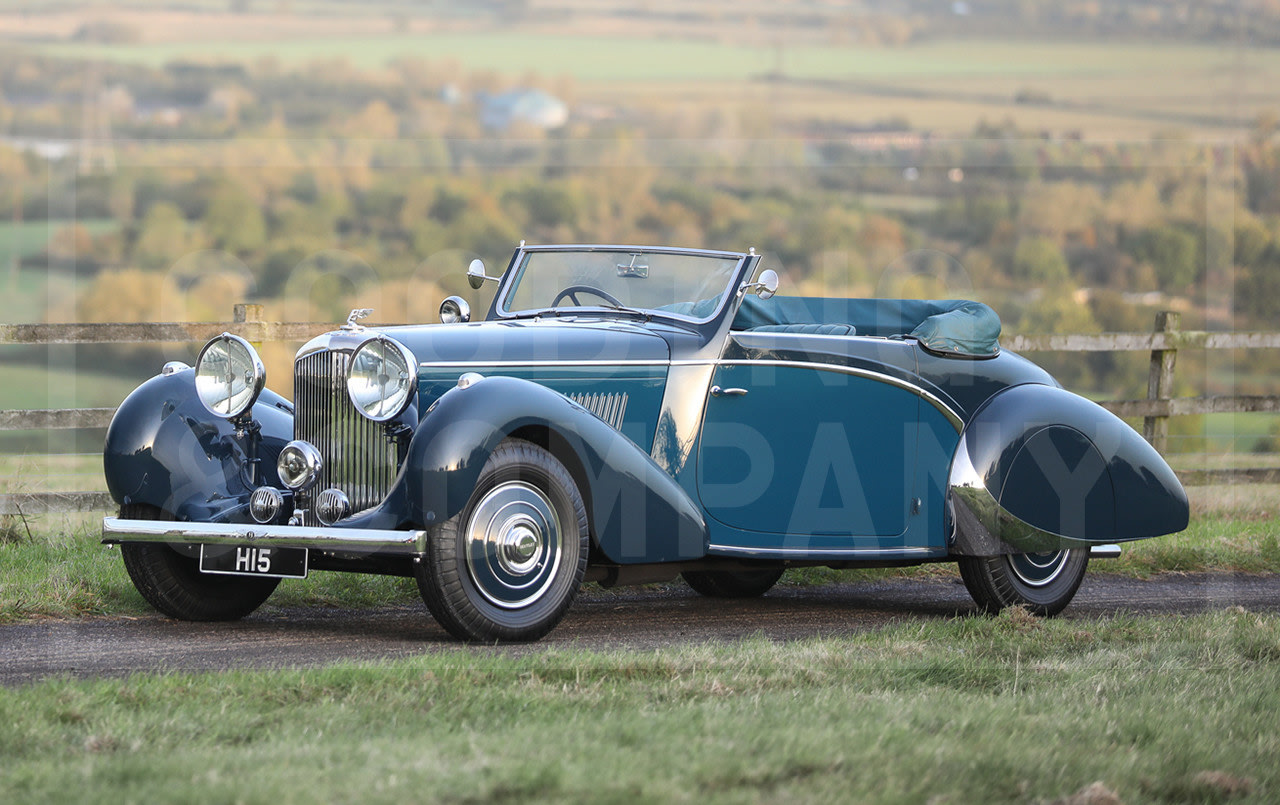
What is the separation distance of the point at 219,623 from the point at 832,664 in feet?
8.92

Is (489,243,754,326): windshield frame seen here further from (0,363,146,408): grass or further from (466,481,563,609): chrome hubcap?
(0,363,146,408): grass

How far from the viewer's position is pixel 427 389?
218 inches

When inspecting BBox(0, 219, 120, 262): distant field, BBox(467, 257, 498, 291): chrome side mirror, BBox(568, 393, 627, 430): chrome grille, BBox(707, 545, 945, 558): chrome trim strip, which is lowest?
BBox(707, 545, 945, 558): chrome trim strip

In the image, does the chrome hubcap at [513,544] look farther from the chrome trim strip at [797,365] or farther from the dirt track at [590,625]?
the chrome trim strip at [797,365]

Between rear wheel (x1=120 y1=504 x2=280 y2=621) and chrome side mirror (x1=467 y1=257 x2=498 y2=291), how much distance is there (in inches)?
75.8

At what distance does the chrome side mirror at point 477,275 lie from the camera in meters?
6.79

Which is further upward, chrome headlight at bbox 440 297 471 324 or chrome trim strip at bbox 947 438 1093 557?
chrome headlight at bbox 440 297 471 324

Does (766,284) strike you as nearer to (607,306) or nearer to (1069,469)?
(607,306)

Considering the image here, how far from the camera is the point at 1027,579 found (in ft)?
21.2

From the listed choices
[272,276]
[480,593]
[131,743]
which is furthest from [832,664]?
[272,276]

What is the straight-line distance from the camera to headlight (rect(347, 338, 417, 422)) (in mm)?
5227

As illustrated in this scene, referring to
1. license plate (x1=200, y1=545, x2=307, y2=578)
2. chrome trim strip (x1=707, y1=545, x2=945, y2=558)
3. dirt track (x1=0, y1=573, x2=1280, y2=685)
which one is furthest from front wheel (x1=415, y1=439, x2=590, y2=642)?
chrome trim strip (x1=707, y1=545, x2=945, y2=558)

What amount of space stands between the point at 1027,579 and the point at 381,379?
3.29m

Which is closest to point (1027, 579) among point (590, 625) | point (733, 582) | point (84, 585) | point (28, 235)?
point (733, 582)
